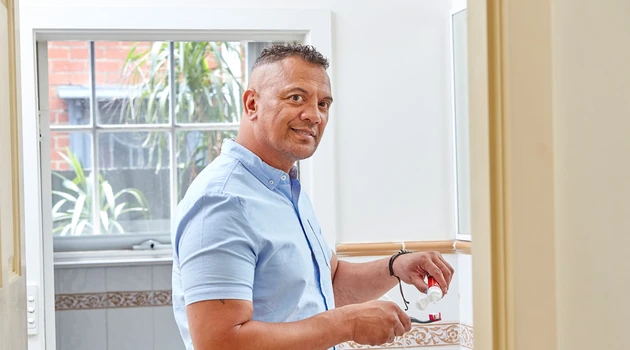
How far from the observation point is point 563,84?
1.02m

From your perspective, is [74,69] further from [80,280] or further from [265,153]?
[265,153]

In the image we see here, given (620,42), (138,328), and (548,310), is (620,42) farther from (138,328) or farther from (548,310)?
(138,328)

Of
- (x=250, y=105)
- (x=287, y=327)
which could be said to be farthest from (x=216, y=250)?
(x=250, y=105)

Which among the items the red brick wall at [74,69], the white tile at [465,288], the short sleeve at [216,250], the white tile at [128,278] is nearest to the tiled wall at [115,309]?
the white tile at [128,278]

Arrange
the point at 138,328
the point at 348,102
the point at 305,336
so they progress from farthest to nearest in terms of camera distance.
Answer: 1. the point at 138,328
2. the point at 348,102
3. the point at 305,336

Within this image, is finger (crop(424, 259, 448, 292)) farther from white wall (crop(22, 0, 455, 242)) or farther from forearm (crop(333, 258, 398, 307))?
white wall (crop(22, 0, 455, 242))

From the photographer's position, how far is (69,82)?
422 cm

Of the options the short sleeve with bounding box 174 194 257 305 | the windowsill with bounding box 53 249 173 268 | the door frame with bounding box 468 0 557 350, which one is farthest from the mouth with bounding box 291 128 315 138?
the windowsill with bounding box 53 249 173 268

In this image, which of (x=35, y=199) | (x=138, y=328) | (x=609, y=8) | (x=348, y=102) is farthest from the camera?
(x=138, y=328)

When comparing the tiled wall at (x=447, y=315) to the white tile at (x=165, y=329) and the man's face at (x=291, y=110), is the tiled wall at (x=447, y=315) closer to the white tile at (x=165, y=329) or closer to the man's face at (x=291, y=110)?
the man's face at (x=291, y=110)

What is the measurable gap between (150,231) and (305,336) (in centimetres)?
288

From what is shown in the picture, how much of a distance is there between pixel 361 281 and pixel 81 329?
2461mm

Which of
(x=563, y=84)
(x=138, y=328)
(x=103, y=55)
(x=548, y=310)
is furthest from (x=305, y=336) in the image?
(x=103, y=55)

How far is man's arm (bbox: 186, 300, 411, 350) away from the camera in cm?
153
